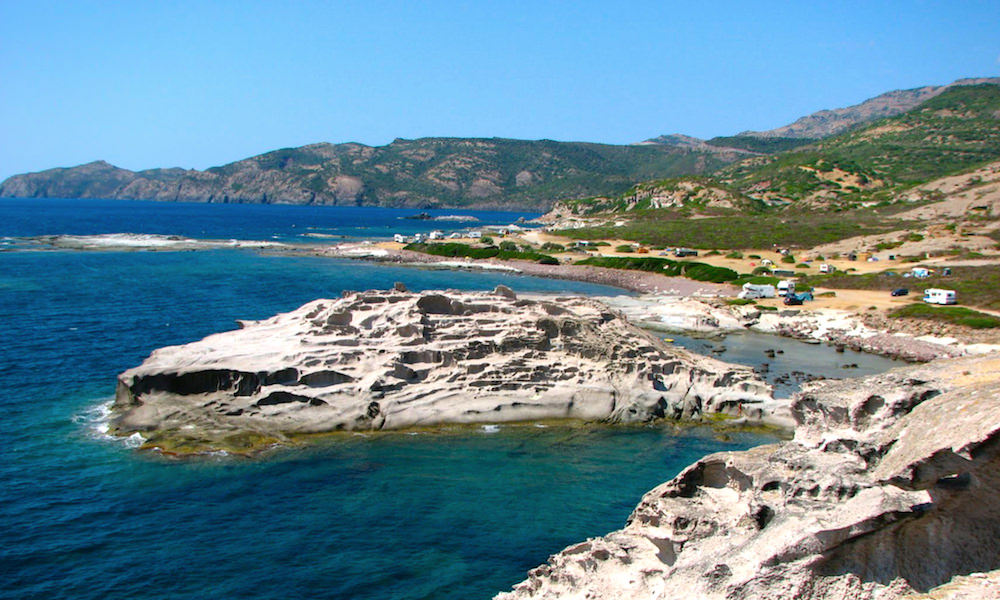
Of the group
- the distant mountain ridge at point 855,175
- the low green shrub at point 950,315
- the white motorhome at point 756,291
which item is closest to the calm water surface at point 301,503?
the low green shrub at point 950,315

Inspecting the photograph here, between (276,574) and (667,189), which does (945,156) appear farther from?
(276,574)

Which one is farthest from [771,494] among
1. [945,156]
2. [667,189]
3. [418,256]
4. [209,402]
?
[945,156]

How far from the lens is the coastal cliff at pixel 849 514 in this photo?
9.85m

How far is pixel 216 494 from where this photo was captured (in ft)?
70.9

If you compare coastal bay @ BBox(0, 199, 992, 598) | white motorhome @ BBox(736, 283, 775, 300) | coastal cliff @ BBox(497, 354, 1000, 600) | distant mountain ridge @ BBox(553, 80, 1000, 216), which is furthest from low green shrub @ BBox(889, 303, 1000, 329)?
distant mountain ridge @ BBox(553, 80, 1000, 216)

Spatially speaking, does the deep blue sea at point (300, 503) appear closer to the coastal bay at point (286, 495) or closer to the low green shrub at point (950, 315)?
the coastal bay at point (286, 495)

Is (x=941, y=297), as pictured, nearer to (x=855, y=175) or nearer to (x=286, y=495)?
(x=286, y=495)

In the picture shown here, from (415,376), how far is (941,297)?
152ft

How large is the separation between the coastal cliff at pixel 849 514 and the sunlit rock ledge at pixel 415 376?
14.9 m

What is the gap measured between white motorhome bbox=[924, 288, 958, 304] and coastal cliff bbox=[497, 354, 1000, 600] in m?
49.5

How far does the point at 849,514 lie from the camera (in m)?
10.2

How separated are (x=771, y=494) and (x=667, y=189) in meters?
166

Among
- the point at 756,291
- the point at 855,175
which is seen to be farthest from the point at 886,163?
the point at 756,291

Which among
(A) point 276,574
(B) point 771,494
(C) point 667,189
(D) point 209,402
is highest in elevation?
(C) point 667,189
